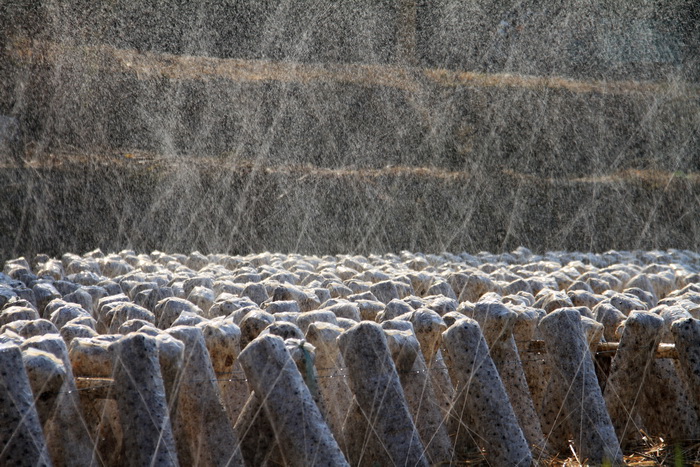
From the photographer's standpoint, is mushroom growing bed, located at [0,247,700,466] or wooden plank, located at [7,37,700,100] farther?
wooden plank, located at [7,37,700,100]

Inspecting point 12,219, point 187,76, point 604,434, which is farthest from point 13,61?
point 604,434

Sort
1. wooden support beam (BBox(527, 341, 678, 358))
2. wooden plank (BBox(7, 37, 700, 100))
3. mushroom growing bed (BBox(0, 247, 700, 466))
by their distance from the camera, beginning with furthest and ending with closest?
wooden plank (BBox(7, 37, 700, 100)), wooden support beam (BBox(527, 341, 678, 358)), mushroom growing bed (BBox(0, 247, 700, 466))

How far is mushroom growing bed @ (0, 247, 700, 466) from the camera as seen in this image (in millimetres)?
2240

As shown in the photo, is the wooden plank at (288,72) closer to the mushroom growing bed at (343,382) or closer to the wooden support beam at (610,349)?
the mushroom growing bed at (343,382)

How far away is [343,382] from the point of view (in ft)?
8.83

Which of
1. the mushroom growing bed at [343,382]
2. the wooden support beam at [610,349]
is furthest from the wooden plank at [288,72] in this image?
the wooden support beam at [610,349]

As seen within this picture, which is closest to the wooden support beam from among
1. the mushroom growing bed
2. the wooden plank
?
the mushroom growing bed

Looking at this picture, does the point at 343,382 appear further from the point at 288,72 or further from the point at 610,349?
the point at 288,72

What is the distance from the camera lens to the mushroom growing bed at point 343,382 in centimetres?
224

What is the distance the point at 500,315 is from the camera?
2.88 m

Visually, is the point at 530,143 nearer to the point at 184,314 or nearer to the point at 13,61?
the point at 13,61

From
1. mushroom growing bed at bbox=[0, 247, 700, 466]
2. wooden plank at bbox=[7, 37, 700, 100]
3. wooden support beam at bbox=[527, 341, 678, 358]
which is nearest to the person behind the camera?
mushroom growing bed at bbox=[0, 247, 700, 466]

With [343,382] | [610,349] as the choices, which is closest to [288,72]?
[610,349]

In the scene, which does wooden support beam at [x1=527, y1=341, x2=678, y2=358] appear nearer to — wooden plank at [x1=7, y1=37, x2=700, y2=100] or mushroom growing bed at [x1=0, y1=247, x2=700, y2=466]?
mushroom growing bed at [x1=0, y1=247, x2=700, y2=466]
